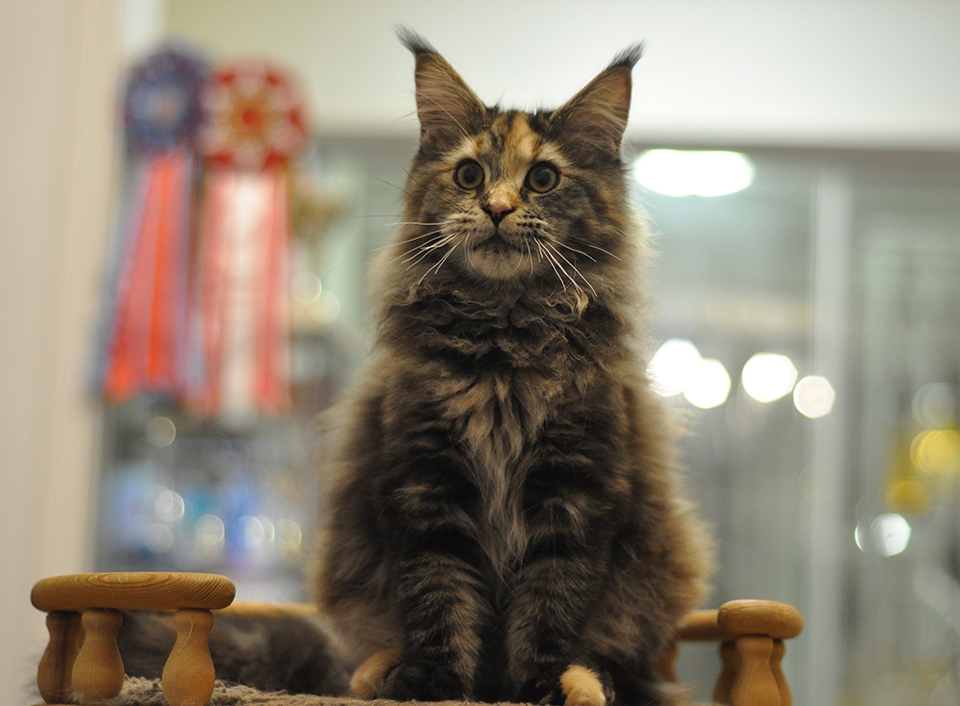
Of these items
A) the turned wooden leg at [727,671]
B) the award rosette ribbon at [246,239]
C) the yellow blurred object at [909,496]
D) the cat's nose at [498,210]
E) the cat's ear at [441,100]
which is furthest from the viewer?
the yellow blurred object at [909,496]

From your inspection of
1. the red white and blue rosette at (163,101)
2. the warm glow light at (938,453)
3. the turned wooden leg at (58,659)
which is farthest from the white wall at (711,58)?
the turned wooden leg at (58,659)

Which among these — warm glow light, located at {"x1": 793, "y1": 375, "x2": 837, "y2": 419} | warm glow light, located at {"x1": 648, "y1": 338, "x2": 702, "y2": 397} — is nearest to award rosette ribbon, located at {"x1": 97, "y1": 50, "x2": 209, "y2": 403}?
warm glow light, located at {"x1": 648, "y1": 338, "x2": 702, "y2": 397}

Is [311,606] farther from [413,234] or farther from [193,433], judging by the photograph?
[193,433]

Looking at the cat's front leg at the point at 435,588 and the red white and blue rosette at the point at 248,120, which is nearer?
the cat's front leg at the point at 435,588

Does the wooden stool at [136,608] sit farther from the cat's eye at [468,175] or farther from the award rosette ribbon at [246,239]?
the award rosette ribbon at [246,239]

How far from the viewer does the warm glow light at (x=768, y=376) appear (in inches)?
126

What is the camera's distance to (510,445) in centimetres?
102

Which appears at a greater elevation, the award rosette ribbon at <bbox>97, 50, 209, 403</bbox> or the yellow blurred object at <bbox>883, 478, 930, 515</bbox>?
the award rosette ribbon at <bbox>97, 50, 209, 403</bbox>

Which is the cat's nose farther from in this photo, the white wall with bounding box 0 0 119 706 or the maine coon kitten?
the white wall with bounding box 0 0 119 706

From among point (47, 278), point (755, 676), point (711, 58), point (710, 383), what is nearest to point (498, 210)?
point (755, 676)

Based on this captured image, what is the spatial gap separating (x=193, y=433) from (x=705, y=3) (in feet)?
7.40

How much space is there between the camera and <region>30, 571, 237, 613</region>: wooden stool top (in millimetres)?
891

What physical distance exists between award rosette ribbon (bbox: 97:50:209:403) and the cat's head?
5.06 ft

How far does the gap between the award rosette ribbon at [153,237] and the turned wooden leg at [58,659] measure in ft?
4.84
